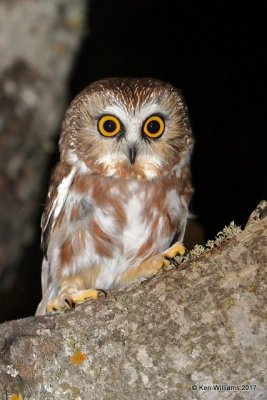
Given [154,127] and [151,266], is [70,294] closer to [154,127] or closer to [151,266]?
[151,266]

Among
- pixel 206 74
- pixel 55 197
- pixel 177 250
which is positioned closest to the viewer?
pixel 177 250

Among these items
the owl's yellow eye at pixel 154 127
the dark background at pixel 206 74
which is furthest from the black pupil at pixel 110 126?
the dark background at pixel 206 74

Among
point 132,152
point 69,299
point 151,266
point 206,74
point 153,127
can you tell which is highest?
point 206,74

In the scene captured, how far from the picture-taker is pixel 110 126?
240cm

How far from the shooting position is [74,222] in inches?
94.9

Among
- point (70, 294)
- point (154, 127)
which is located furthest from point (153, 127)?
point (70, 294)

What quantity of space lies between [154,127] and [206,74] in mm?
1265

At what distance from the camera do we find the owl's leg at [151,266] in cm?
219

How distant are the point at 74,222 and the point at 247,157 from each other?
4.48 feet

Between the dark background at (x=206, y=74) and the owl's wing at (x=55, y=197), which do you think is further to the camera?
the dark background at (x=206, y=74)

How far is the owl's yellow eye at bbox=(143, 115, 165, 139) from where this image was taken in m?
2.41

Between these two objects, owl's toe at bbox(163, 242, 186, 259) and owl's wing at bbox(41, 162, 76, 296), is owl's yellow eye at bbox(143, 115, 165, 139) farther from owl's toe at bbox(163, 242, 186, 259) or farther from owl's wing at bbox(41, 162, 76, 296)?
owl's toe at bbox(163, 242, 186, 259)

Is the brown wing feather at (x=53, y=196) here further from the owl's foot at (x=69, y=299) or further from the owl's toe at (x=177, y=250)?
the owl's toe at (x=177, y=250)

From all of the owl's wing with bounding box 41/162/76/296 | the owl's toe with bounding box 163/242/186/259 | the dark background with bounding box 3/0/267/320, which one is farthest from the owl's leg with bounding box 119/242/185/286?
the dark background with bounding box 3/0/267/320
